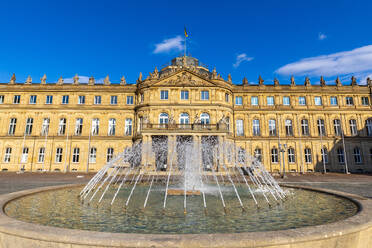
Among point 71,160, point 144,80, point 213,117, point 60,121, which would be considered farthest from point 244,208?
point 60,121

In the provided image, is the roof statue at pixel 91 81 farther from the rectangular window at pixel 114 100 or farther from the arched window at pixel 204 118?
the arched window at pixel 204 118

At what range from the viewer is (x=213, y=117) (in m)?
34.8

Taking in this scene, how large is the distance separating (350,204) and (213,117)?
2706 cm

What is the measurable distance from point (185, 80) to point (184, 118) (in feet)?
20.3

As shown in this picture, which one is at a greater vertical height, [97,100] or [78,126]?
[97,100]

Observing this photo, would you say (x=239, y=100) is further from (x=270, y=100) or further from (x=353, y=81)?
(x=353, y=81)

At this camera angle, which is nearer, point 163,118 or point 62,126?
point 163,118

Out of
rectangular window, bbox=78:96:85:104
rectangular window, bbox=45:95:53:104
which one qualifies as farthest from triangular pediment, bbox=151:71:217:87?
rectangular window, bbox=45:95:53:104

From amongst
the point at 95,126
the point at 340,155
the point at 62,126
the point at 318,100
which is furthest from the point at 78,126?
the point at 340,155

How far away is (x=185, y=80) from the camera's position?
117 feet

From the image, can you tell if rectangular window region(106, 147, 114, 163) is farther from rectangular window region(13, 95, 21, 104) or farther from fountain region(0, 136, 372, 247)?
fountain region(0, 136, 372, 247)

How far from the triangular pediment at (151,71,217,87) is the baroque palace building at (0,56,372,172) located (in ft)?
0.53

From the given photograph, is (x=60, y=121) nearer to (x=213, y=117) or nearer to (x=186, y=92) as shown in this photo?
(x=186, y=92)

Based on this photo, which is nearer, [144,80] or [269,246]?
[269,246]
